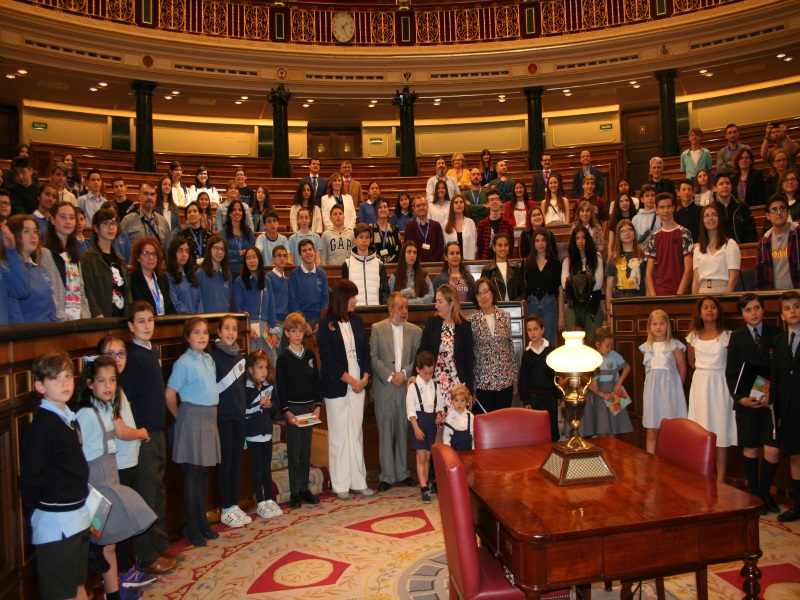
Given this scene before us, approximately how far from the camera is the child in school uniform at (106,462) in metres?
3.15

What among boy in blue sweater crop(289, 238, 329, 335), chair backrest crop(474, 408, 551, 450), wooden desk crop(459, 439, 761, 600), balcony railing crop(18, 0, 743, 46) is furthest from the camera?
balcony railing crop(18, 0, 743, 46)

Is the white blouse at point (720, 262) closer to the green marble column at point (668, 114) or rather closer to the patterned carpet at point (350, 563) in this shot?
the patterned carpet at point (350, 563)

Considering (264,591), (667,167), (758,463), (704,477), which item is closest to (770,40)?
(667,167)

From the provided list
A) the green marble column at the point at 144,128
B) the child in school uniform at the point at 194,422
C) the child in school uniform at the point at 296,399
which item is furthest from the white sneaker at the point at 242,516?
the green marble column at the point at 144,128

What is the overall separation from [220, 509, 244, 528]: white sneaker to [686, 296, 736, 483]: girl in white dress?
3.28 meters

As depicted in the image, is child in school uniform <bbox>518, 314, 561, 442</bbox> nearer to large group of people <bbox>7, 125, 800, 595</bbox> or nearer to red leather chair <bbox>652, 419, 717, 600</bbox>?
large group of people <bbox>7, 125, 800, 595</bbox>

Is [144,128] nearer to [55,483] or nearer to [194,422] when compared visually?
[194,422]

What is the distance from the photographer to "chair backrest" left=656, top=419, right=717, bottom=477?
2.82 meters

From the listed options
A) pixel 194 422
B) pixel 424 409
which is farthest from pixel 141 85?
pixel 194 422

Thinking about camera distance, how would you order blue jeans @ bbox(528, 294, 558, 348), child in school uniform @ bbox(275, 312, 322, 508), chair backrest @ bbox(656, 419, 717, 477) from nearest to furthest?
chair backrest @ bbox(656, 419, 717, 477) < child in school uniform @ bbox(275, 312, 322, 508) < blue jeans @ bbox(528, 294, 558, 348)

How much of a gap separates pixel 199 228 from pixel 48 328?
3.49 m

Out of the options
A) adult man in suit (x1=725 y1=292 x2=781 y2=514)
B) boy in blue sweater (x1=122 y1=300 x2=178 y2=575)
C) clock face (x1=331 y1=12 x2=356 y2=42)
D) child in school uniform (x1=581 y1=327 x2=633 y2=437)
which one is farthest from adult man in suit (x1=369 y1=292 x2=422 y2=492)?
clock face (x1=331 y1=12 x2=356 y2=42)

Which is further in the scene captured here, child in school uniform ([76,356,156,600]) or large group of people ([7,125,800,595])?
large group of people ([7,125,800,595])

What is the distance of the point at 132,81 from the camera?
13000 millimetres
